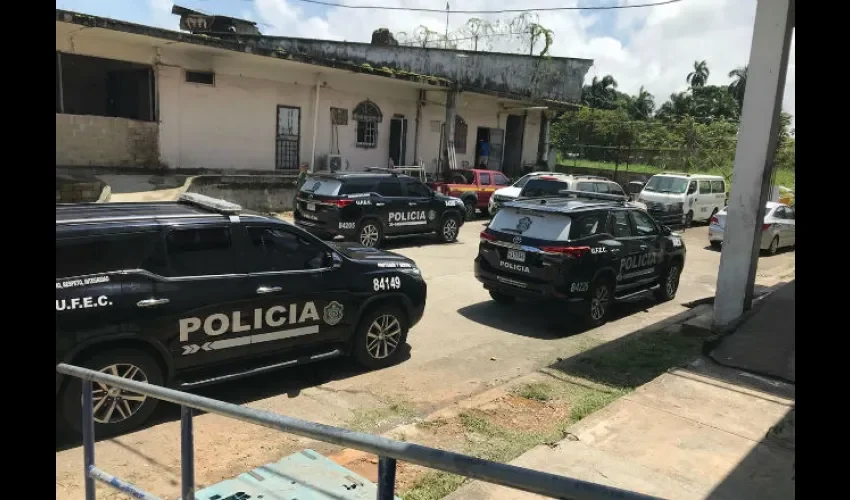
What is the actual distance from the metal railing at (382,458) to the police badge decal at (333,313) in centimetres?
314

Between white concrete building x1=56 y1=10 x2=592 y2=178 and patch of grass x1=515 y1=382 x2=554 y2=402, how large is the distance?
12877 mm

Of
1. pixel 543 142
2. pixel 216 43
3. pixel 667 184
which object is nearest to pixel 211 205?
pixel 216 43

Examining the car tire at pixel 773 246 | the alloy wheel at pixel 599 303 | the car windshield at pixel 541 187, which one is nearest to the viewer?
the alloy wheel at pixel 599 303

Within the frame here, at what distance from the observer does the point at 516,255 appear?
8648mm

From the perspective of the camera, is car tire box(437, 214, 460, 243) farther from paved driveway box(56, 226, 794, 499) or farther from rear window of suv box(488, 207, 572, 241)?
rear window of suv box(488, 207, 572, 241)

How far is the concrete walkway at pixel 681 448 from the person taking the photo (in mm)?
4227

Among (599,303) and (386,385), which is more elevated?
(599,303)

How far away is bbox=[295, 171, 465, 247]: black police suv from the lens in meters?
12.8

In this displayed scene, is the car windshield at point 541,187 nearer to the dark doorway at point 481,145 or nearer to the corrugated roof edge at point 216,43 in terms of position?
the corrugated roof edge at point 216,43

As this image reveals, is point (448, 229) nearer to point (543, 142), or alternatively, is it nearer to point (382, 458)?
point (382, 458)

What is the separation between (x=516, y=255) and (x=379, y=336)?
2791mm

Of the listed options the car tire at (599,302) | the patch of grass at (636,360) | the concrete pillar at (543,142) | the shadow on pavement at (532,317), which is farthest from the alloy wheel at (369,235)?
the concrete pillar at (543,142)
